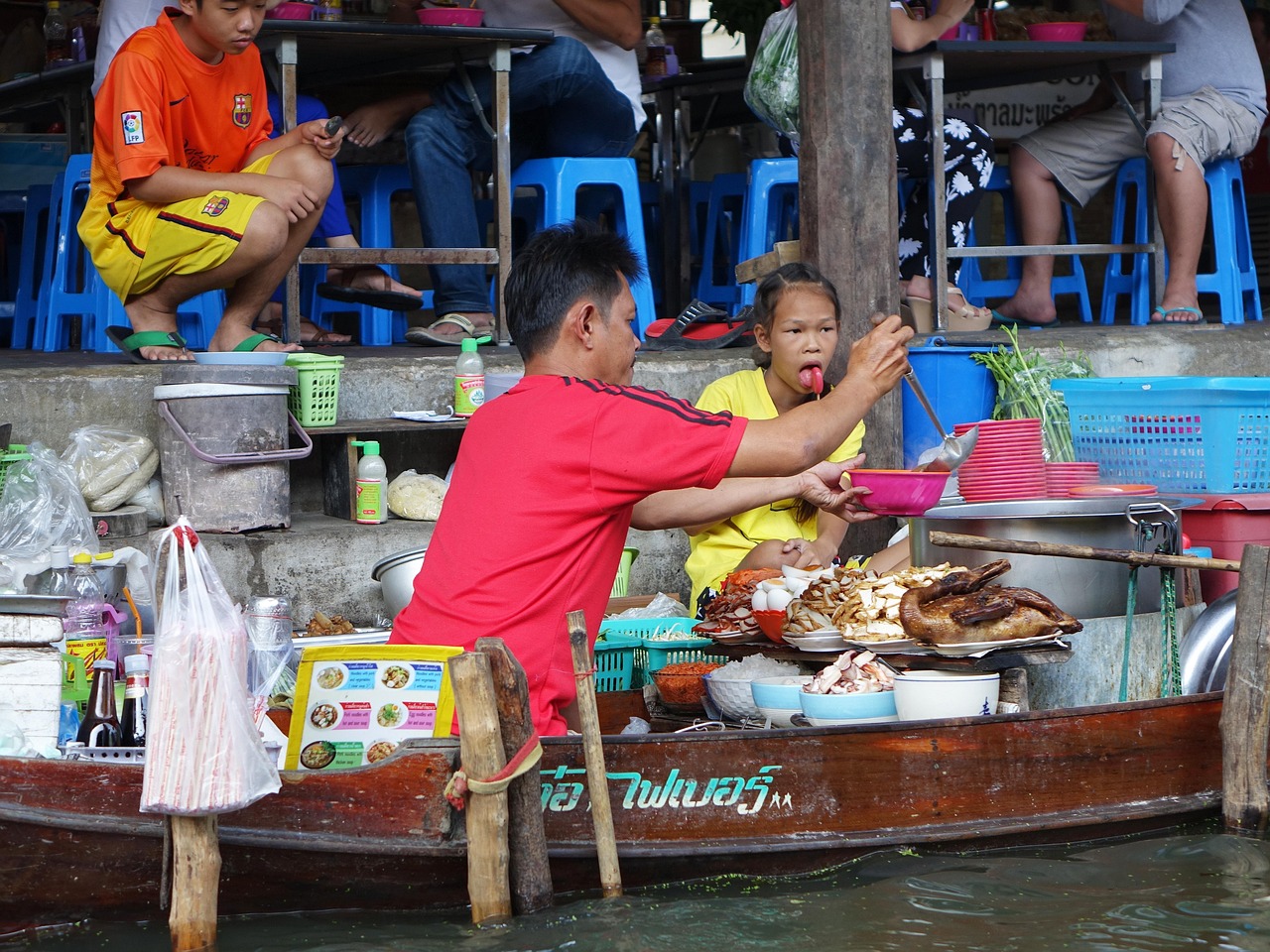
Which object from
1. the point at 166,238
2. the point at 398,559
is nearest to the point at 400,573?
the point at 398,559

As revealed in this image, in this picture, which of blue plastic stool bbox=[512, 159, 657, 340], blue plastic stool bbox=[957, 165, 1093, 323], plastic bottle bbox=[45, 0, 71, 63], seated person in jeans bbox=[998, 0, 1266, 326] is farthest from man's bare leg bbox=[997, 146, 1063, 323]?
plastic bottle bbox=[45, 0, 71, 63]

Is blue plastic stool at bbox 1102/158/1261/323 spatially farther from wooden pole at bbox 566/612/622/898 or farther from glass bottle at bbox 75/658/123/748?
glass bottle at bbox 75/658/123/748

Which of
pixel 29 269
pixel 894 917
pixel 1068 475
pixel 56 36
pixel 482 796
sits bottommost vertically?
pixel 894 917

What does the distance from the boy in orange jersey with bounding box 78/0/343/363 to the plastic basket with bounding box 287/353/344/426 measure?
17 centimetres

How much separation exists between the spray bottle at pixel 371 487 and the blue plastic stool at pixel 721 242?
2.98 m

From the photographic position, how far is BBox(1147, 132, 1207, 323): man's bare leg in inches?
270

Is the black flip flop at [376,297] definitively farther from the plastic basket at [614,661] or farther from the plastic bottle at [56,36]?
the plastic basket at [614,661]

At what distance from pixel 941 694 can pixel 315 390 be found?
2757 mm

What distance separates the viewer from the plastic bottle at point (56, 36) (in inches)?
299

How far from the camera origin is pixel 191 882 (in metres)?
3.14

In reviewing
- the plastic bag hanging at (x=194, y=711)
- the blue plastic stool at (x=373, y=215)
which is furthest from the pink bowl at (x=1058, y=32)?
the plastic bag hanging at (x=194, y=711)

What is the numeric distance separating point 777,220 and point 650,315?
31.9 inches

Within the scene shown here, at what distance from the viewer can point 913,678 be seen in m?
3.80

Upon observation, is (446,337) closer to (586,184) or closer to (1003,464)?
(586,184)
